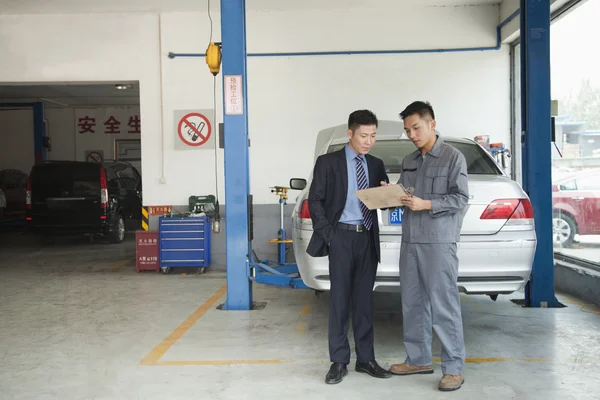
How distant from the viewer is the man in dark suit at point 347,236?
3357 mm

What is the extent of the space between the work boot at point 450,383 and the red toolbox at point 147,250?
5.39m

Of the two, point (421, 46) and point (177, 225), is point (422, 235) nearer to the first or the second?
Result: point (177, 225)

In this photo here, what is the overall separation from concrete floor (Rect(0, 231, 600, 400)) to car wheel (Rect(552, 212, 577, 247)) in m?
0.87

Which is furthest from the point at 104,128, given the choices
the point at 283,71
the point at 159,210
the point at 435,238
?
the point at 435,238

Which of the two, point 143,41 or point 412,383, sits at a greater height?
point 143,41

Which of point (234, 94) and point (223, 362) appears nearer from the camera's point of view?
point (223, 362)

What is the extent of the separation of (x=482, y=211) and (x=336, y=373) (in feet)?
4.75

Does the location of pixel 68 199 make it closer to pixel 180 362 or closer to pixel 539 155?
pixel 180 362

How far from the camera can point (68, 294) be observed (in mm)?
6414

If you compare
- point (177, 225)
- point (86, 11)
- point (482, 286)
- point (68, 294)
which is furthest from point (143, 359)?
point (86, 11)

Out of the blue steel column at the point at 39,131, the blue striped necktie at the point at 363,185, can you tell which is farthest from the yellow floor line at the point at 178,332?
the blue steel column at the point at 39,131

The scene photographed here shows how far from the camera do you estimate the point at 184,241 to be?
7.59 m

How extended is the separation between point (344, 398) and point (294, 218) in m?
1.66

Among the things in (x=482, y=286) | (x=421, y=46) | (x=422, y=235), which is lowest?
(x=482, y=286)
